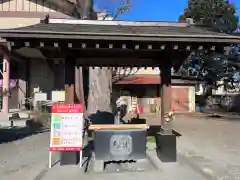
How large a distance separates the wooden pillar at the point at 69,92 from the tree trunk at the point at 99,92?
797cm

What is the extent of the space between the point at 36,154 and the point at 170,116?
13.1 ft

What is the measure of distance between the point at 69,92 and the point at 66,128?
958 mm

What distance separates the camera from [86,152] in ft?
32.4

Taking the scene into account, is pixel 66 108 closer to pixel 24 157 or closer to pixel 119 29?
pixel 119 29

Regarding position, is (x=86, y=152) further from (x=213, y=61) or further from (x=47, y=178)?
(x=213, y=61)

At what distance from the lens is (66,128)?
7965 mm

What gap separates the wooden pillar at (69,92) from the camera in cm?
816

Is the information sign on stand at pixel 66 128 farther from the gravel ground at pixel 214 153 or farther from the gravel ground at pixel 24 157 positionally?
the gravel ground at pixel 214 153

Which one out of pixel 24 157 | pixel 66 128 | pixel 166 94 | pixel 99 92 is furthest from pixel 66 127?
pixel 99 92

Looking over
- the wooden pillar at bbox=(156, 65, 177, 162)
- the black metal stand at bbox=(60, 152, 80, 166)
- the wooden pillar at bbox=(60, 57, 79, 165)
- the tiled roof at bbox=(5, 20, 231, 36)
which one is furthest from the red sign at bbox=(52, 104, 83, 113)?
the wooden pillar at bbox=(156, 65, 177, 162)

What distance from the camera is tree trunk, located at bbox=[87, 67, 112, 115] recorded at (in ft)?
55.0

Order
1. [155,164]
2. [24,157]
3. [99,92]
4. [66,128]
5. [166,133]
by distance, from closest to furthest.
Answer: [66,128] → [155,164] → [166,133] → [24,157] → [99,92]

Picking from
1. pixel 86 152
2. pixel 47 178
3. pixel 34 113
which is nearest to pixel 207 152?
pixel 86 152

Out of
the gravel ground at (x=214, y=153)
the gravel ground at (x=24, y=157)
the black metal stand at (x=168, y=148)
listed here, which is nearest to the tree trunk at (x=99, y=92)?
the gravel ground at (x=24, y=157)
